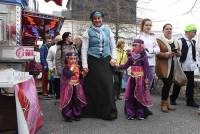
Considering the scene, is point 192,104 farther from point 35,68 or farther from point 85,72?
point 35,68

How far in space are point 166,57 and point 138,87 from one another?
1055 millimetres

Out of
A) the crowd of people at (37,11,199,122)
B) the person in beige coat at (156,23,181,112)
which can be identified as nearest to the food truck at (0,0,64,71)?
the crowd of people at (37,11,199,122)

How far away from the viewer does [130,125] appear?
712 centimetres

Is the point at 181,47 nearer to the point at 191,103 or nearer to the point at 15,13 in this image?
the point at 191,103

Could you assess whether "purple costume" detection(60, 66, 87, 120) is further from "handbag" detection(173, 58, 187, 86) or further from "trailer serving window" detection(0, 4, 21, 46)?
"handbag" detection(173, 58, 187, 86)

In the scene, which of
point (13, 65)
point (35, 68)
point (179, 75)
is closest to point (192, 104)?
point (179, 75)

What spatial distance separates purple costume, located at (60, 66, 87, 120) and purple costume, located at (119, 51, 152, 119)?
88cm

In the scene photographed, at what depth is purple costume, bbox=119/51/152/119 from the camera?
7.73 meters

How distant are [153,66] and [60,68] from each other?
195 cm

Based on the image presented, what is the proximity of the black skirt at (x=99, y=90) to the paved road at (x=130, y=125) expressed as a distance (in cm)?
21

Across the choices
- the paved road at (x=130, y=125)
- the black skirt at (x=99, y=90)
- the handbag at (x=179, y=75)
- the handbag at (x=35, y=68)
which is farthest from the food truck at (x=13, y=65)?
the handbag at (x=35, y=68)

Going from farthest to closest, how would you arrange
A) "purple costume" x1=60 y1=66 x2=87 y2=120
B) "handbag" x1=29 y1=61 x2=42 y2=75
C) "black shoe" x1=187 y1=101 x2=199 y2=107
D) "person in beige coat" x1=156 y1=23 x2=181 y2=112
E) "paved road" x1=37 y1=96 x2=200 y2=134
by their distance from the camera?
"handbag" x1=29 y1=61 x2=42 y2=75 → "black shoe" x1=187 y1=101 x2=199 y2=107 → "person in beige coat" x1=156 y1=23 x2=181 y2=112 → "purple costume" x1=60 y1=66 x2=87 y2=120 → "paved road" x1=37 y1=96 x2=200 y2=134

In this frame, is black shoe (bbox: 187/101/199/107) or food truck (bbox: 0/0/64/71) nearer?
food truck (bbox: 0/0/64/71)

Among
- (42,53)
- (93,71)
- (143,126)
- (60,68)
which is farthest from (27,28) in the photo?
(143,126)
